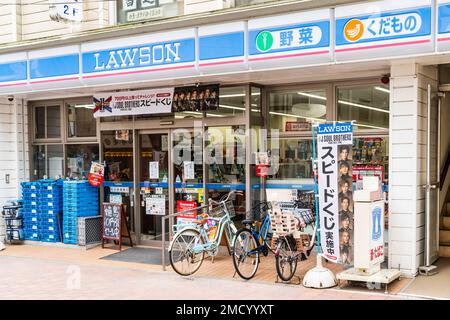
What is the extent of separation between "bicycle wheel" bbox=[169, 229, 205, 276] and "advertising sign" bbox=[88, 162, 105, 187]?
3.40 m

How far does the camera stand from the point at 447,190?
946 cm

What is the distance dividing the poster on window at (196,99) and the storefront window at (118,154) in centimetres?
155

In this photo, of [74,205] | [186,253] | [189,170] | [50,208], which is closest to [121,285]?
[186,253]

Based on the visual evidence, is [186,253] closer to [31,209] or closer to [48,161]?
[31,209]

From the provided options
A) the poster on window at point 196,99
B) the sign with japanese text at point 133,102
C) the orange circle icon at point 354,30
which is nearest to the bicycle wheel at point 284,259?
the orange circle icon at point 354,30

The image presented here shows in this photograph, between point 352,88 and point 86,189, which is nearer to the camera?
point 352,88

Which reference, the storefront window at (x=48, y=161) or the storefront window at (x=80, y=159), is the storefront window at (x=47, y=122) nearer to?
the storefront window at (x=48, y=161)

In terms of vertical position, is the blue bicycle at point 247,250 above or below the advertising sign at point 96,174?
below

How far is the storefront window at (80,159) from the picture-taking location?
11.0 meters

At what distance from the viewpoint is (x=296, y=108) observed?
9164 millimetres

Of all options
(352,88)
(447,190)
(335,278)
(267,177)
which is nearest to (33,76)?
(267,177)

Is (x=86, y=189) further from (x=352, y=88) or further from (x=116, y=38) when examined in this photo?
(x=352, y=88)

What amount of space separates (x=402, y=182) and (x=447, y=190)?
9.04 feet

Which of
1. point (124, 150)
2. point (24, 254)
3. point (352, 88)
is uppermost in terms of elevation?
point (352, 88)
